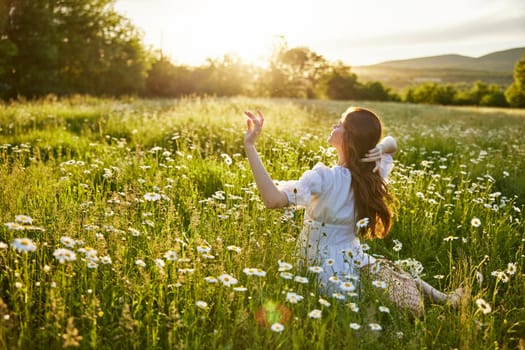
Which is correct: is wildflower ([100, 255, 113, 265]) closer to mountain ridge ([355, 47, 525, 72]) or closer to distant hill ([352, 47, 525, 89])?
distant hill ([352, 47, 525, 89])

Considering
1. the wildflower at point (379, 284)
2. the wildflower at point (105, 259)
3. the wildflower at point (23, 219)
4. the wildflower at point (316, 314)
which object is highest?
the wildflower at point (23, 219)

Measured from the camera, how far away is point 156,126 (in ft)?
30.7

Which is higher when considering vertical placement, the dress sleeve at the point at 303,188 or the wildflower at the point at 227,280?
the dress sleeve at the point at 303,188

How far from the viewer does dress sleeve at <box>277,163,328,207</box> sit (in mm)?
3279

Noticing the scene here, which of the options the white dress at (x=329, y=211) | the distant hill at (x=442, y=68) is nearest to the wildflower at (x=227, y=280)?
the white dress at (x=329, y=211)

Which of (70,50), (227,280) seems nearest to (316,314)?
(227,280)

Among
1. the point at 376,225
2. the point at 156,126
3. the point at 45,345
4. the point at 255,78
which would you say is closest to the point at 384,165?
the point at 376,225

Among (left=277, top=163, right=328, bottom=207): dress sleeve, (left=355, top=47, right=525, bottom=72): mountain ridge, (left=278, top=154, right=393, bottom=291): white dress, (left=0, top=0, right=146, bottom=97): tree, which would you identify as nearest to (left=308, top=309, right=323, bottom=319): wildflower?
(left=278, top=154, right=393, bottom=291): white dress

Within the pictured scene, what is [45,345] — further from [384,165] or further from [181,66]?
[181,66]

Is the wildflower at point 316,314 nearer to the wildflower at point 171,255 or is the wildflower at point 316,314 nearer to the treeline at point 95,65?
the wildflower at point 171,255

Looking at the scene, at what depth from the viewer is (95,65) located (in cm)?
3219

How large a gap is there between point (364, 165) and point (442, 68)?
156 metres

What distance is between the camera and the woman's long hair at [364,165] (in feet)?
11.4

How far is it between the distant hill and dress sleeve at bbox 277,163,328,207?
4449 inches
